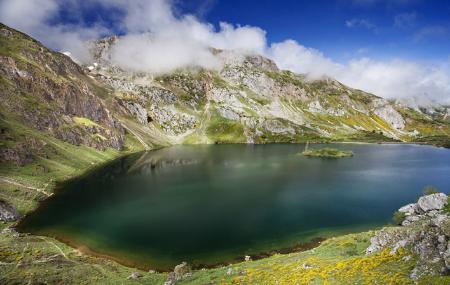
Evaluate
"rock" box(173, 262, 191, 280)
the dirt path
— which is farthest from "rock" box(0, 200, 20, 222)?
"rock" box(173, 262, 191, 280)

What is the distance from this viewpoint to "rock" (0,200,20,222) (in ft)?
258

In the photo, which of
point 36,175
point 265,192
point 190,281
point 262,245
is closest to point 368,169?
point 265,192

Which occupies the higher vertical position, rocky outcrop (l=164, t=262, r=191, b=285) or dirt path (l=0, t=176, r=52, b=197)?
dirt path (l=0, t=176, r=52, b=197)

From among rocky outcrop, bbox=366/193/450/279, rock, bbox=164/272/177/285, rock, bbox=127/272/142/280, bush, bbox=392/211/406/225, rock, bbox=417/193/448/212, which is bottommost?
rock, bbox=127/272/142/280

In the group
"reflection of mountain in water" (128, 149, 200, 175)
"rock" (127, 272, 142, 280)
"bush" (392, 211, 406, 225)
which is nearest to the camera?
"rock" (127, 272, 142, 280)

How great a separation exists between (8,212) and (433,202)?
11100 cm

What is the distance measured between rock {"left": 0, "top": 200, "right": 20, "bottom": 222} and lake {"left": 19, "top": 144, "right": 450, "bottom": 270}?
3.27 metres

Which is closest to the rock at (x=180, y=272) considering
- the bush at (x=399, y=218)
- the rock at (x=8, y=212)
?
the bush at (x=399, y=218)

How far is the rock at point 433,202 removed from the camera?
74194 mm

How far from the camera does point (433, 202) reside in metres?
75.4

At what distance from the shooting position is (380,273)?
29.0 m

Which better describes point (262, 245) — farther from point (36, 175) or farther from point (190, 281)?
point (36, 175)

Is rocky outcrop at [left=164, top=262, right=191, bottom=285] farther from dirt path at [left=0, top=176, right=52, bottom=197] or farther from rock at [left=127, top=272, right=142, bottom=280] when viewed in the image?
dirt path at [left=0, top=176, right=52, bottom=197]

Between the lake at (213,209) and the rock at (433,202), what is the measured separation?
9743 millimetres
